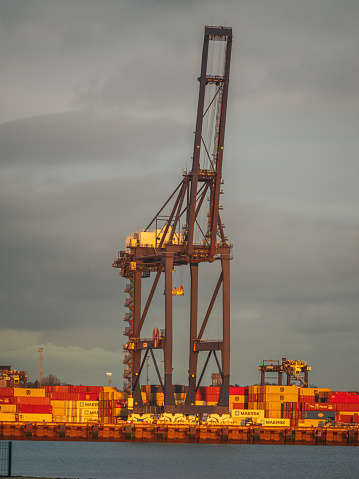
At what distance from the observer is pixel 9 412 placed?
364 ft

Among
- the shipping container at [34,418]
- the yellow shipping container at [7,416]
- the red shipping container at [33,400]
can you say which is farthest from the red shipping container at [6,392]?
the shipping container at [34,418]

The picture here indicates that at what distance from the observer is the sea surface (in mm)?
76000

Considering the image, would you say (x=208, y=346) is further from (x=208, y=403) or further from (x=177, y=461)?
(x=177, y=461)

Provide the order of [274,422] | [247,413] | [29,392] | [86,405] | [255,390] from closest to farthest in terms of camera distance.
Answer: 1. [274,422]
2. [247,413]
3. [29,392]
4. [255,390]
5. [86,405]

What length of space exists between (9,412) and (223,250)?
27392 mm

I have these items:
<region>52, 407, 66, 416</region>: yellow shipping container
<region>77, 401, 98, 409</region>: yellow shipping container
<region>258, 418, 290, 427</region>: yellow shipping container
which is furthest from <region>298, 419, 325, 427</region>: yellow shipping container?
<region>52, 407, 66, 416</region>: yellow shipping container

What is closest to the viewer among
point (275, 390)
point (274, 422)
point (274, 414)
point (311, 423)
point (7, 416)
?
point (7, 416)

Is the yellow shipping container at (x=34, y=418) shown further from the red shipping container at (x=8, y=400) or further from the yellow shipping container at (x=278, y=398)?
the yellow shipping container at (x=278, y=398)

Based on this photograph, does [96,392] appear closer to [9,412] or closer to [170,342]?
[9,412]

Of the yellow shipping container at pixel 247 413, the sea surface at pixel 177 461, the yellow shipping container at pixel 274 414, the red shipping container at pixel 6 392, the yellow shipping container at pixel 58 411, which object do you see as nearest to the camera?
the sea surface at pixel 177 461

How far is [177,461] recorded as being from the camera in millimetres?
83062

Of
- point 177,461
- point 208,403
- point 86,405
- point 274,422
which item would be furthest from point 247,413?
point 177,461

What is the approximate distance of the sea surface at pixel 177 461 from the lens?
76000mm

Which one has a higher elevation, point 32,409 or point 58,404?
point 58,404
